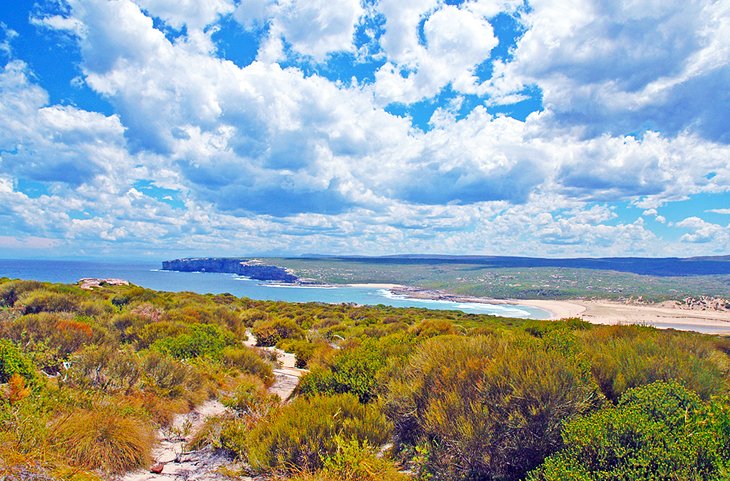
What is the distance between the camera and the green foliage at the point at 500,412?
4.25 m

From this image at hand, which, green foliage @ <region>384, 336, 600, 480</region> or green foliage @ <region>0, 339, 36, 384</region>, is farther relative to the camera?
green foliage @ <region>0, 339, 36, 384</region>

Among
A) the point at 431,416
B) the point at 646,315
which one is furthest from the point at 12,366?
the point at 646,315

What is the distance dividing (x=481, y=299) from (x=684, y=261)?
151502mm

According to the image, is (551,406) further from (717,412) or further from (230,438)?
(230,438)

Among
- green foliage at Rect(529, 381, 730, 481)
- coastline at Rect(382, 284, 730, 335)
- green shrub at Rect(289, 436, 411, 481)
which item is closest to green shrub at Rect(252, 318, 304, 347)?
green shrub at Rect(289, 436, 411, 481)

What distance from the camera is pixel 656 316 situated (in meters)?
66.2

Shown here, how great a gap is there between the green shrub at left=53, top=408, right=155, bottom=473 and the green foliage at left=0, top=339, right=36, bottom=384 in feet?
4.99

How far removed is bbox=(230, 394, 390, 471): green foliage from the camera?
15.9 ft

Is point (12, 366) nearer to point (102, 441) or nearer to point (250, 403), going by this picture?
point (102, 441)

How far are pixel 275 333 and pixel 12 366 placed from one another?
37.8 feet

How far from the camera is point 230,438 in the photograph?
18.5ft

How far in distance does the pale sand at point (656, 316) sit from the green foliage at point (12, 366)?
59.5m

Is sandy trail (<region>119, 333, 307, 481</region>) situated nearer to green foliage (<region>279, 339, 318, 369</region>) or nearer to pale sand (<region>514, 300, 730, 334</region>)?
green foliage (<region>279, 339, 318, 369</region>)

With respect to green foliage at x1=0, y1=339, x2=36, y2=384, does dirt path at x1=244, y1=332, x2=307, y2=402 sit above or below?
below
